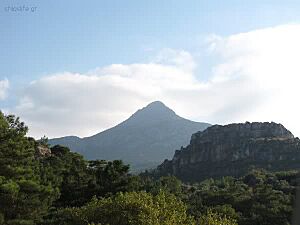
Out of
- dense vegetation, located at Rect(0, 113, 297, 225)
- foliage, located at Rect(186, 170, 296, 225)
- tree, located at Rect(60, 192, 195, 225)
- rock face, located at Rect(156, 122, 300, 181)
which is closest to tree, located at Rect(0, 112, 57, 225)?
dense vegetation, located at Rect(0, 113, 297, 225)

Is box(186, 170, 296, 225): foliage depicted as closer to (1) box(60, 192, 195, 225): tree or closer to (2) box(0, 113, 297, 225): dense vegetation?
(2) box(0, 113, 297, 225): dense vegetation

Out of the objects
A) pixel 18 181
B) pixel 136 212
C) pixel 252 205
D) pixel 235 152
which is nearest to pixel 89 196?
pixel 18 181

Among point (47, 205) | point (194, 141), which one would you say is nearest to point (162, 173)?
point (194, 141)

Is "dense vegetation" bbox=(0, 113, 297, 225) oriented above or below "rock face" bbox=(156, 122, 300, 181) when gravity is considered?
below

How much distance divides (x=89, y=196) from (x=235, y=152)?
93.9 meters

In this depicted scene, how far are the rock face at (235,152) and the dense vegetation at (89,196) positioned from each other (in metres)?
61.3

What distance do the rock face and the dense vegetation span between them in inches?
2414

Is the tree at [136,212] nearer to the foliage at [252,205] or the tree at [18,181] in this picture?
→ the tree at [18,181]

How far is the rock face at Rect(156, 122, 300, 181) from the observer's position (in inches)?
4680

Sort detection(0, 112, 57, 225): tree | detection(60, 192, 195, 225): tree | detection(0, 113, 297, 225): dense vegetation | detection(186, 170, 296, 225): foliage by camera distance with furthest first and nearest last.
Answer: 1. detection(186, 170, 296, 225): foliage
2. detection(0, 112, 57, 225): tree
3. detection(0, 113, 297, 225): dense vegetation
4. detection(60, 192, 195, 225): tree

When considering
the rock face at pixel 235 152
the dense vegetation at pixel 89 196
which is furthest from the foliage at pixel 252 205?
the rock face at pixel 235 152

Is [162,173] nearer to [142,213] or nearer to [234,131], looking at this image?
[234,131]

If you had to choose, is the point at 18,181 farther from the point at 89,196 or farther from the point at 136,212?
the point at 89,196

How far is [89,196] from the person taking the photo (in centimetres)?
4225
